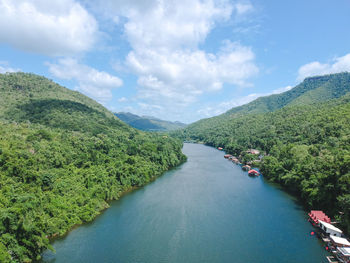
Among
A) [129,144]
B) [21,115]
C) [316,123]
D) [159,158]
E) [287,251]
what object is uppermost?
[21,115]

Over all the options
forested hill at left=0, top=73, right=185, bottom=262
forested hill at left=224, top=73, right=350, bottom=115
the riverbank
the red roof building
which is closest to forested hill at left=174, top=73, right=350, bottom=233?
the red roof building

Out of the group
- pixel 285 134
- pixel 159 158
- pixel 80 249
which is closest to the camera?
pixel 80 249

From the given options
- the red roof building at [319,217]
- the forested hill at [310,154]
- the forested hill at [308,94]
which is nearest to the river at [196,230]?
the red roof building at [319,217]

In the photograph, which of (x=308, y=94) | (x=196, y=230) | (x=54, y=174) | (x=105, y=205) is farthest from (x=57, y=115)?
(x=308, y=94)

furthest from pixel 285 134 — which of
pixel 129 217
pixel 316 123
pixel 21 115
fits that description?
pixel 21 115

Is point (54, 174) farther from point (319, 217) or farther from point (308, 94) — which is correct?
point (308, 94)

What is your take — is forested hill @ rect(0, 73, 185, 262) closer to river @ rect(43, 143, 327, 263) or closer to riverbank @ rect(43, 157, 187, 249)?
riverbank @ rect(43, 157, 187, 249)

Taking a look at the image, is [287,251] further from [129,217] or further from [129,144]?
[129,144]
